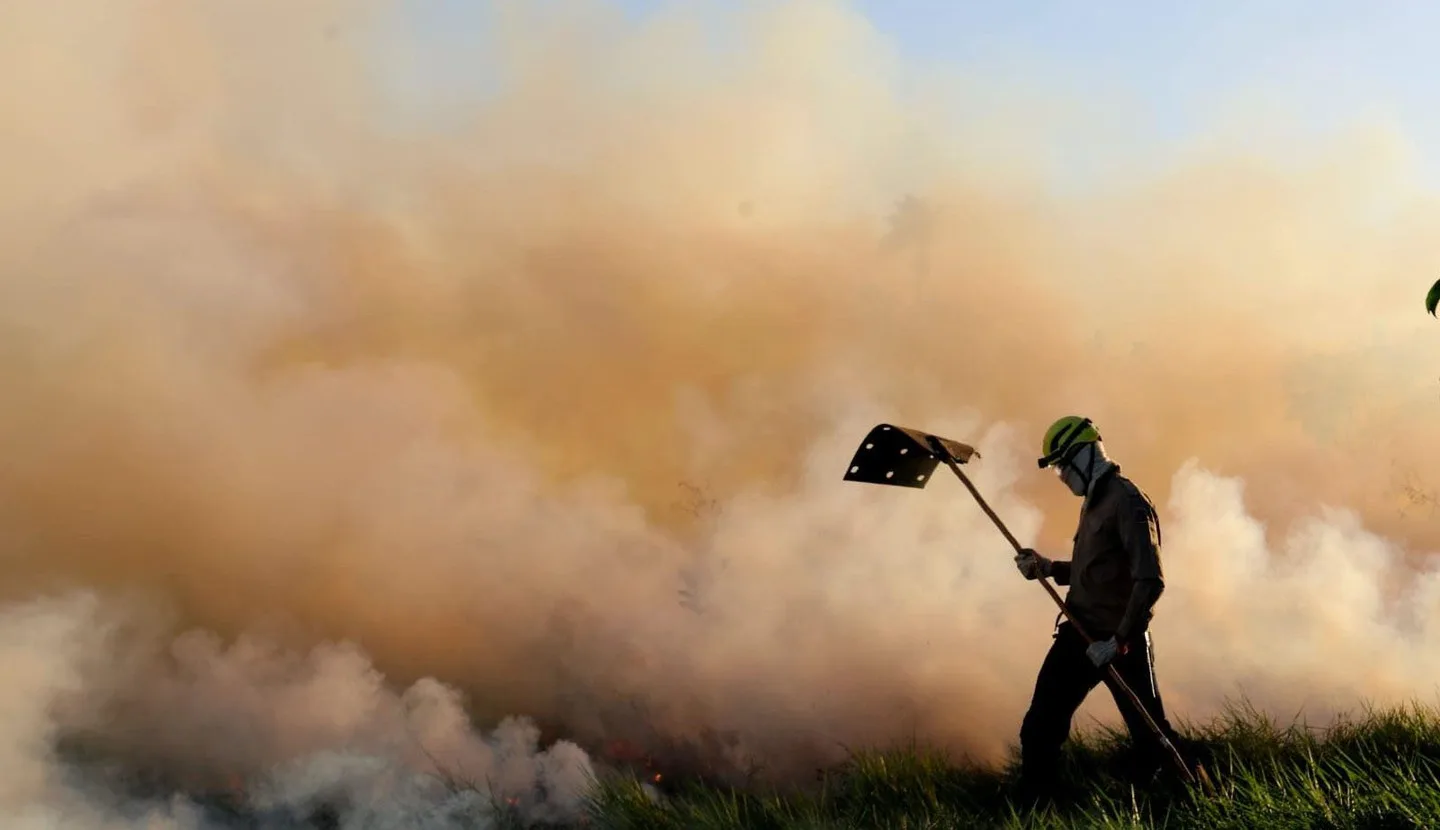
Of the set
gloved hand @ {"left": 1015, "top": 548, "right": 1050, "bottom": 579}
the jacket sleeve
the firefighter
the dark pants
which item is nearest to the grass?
the dark pants

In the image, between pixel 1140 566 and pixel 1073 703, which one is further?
pixel 1073 703

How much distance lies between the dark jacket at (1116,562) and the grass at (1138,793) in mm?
1134

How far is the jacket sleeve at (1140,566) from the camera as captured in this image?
23.2ft

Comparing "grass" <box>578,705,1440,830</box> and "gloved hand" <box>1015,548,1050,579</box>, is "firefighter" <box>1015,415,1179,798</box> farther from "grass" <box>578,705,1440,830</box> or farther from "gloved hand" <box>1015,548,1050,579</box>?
"grass" <box>578,705,1440,830</box>

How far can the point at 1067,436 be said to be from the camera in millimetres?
7547

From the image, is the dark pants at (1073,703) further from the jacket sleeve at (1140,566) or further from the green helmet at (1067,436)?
the green helmet at (1067,436)

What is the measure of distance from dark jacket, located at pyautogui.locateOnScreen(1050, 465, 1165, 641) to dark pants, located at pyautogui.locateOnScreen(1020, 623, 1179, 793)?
0.18m

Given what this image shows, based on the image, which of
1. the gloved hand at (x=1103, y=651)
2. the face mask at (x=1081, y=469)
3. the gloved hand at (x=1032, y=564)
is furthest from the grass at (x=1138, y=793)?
the face mask at (x=1081, y=469)

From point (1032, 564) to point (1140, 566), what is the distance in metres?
0.92

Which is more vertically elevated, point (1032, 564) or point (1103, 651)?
point (1032, 564)

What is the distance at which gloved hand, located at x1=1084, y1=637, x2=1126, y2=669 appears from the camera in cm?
715

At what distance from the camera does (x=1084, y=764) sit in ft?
30.0

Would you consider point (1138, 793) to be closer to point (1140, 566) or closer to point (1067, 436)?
point (1140, 566)

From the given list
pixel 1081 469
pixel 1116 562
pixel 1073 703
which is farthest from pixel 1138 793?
pixel 1081 469
